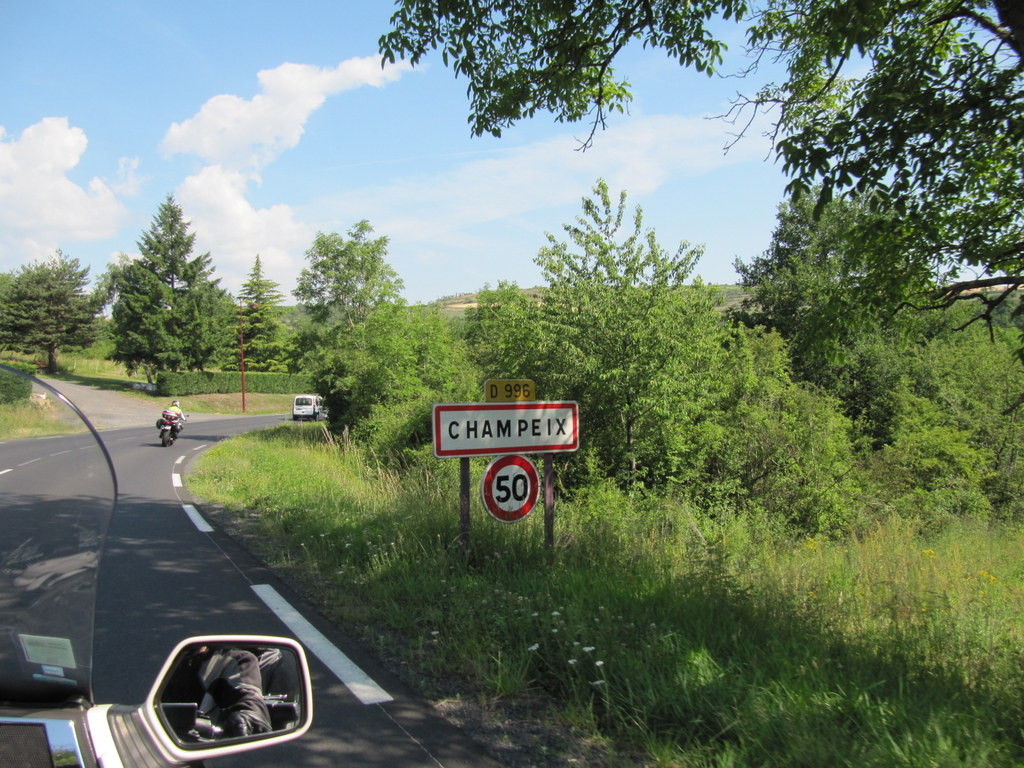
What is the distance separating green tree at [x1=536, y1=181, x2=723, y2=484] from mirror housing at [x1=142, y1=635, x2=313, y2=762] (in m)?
9.56

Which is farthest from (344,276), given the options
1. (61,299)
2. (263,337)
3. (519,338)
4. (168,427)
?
(263,337)

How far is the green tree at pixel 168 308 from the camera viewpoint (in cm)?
5322

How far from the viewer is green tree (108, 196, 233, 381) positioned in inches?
2095

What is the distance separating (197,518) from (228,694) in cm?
946

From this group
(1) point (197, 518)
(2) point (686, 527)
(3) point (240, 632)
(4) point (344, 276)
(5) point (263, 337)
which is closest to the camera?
(3) point (240, 632)

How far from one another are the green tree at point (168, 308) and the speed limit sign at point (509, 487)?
53.7m

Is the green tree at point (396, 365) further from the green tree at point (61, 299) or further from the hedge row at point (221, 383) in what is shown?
the green tree at point (61, 299)

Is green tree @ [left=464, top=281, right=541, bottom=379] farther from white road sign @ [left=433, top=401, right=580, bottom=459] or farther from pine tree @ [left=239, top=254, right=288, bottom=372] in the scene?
pine tree @ [left=239, top=254, right=288, bottom=372]

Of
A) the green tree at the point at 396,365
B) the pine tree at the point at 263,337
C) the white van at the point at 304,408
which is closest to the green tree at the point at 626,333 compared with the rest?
the green tree at the point at 396,365

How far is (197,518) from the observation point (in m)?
10.1

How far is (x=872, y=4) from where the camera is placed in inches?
197

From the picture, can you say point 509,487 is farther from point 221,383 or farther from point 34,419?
point 221,383

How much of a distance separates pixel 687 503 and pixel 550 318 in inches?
149

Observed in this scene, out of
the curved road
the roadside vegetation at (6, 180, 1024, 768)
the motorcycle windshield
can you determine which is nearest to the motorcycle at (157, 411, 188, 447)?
the roadside vegetation at (6, 180, 1024, 768)
